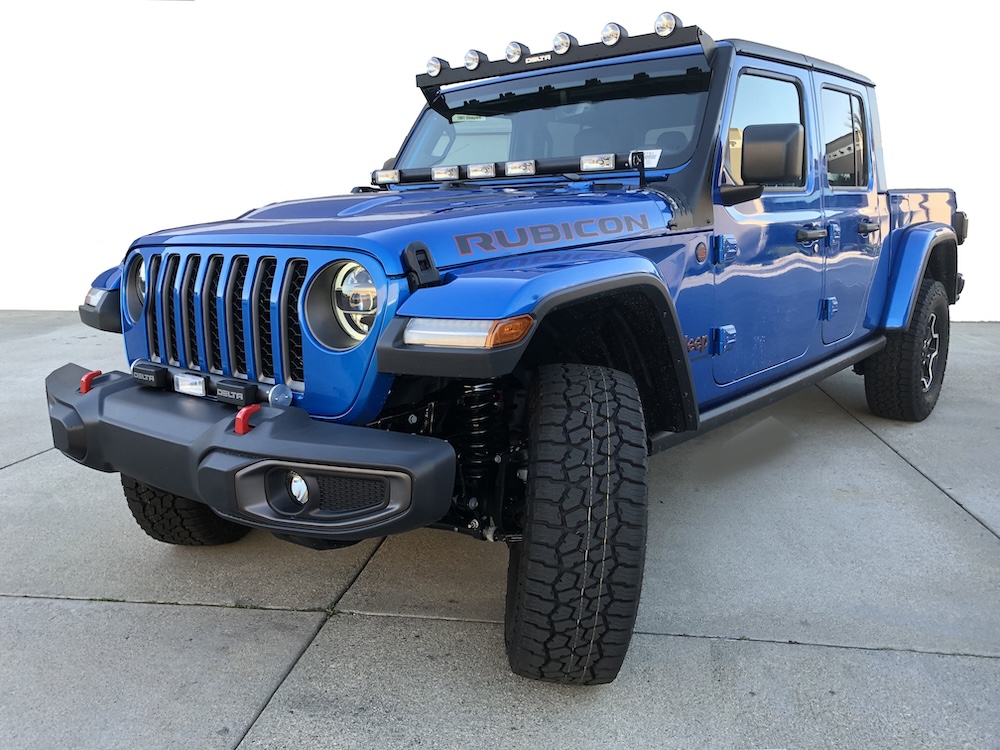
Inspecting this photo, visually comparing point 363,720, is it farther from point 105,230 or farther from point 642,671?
point 105,230

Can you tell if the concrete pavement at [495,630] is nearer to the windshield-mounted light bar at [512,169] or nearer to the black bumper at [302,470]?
the black bumper at [302,470]

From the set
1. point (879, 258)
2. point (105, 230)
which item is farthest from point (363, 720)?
point (105, 230)

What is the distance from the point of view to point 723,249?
2941 millimetres

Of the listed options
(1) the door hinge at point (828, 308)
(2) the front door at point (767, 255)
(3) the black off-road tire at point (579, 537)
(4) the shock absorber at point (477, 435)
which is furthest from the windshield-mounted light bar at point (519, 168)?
(1) the door hinge at point (828, 308)

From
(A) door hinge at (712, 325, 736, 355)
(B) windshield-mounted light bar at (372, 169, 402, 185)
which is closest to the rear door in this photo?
(A) door hinge at (712, 325, 736, 355)

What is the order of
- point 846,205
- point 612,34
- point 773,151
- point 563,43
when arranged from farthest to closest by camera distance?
point 846,205
point 563,43
point 612,34
point 773,151

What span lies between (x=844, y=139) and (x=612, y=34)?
1.60m

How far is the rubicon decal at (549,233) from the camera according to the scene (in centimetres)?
216

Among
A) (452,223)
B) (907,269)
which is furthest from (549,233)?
(907,269)

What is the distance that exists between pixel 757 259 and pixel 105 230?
8.07 meters

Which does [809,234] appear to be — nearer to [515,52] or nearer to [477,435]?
[515,52]

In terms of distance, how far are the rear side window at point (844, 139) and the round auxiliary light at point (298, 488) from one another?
2938 millimetres

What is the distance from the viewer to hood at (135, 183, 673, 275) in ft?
6.75

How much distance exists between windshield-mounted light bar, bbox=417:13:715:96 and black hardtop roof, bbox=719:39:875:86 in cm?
15
